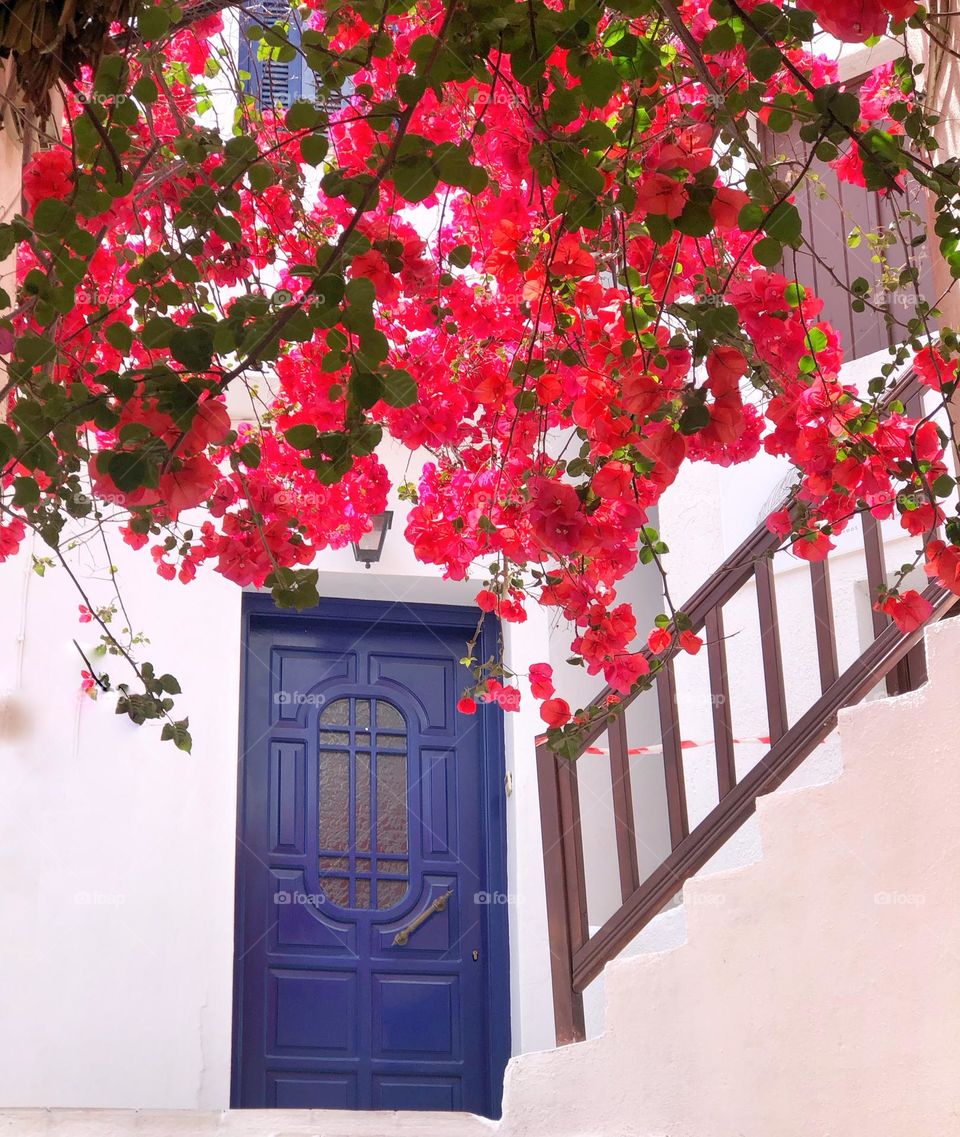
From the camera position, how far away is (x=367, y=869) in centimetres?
536

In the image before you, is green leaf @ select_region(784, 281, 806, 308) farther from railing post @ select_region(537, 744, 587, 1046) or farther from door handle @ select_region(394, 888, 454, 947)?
door handle @ select_region(394, 888, 454, 947)

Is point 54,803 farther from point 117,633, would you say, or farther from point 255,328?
point 255,328

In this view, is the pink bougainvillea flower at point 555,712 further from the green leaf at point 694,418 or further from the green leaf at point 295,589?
the green leaf at point 694,418

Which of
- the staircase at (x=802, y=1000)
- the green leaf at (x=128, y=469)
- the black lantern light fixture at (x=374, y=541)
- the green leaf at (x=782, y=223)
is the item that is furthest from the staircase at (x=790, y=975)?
the black lantern light fixture at (x=374, y=541)

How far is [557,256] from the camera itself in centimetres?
218

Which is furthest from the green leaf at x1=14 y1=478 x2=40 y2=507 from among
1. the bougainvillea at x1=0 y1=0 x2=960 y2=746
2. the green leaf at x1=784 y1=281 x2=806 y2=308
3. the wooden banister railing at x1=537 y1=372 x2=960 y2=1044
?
the wooden banister railing at x1=537 y1=372 x2=960 y2=1044

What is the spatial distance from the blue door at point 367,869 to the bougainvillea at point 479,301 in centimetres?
228

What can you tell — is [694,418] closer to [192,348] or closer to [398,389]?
[398,389]

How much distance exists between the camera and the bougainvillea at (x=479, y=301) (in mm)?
1375

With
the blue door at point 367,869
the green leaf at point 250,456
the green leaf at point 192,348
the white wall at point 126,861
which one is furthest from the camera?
the blue door at point 367,869

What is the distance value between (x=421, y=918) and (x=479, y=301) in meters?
3.16

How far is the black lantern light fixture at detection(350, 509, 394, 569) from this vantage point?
5309 millimetres

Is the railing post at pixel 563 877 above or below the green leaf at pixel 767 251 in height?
below

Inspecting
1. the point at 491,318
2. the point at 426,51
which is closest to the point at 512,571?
the point at 491,318
